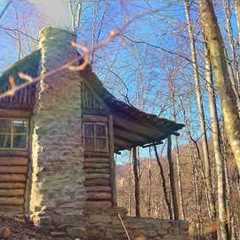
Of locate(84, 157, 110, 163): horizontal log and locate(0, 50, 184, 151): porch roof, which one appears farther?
locate(84, 157, 110, 163): horizontal log

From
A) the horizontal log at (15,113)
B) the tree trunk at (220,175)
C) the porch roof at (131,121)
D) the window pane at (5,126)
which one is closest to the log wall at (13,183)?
the window pane at (5,126)

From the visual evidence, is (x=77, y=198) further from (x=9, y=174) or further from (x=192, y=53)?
(x=192, y=53)

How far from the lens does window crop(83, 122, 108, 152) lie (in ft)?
45.5

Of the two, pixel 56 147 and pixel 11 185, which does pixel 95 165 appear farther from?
pixel 11 185

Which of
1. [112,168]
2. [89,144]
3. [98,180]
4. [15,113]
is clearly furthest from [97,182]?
[15,113]

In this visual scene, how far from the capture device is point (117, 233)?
1234 cm

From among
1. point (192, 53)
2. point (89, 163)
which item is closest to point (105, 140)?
point (89, 163)

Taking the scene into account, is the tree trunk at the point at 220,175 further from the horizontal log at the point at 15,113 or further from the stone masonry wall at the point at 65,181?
the horizontal log at the point at 15,113

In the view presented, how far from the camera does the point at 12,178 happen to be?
12609 mm

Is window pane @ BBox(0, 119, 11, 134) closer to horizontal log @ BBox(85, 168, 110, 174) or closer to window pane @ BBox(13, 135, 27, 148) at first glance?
window pane @ BBox(13, 135, 27, 148)

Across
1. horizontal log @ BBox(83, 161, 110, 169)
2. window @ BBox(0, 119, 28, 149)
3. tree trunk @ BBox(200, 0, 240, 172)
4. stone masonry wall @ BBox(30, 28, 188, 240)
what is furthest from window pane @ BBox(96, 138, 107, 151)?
tree trunk @ BBox(200, 0, 240, 172)

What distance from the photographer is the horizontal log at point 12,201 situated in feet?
40.6

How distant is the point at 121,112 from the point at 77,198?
11.5 feet

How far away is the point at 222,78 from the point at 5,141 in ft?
27.9
